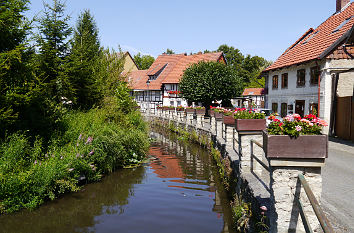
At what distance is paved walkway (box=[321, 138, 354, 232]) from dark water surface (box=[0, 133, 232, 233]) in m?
2.20

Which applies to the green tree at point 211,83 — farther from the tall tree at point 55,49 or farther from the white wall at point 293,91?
the tall tree at point 55,49

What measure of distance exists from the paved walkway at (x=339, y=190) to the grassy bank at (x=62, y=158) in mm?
6279

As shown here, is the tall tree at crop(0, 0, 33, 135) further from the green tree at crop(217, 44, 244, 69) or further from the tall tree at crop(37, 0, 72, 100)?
the green tree at crop(217, 44, 244, 69)

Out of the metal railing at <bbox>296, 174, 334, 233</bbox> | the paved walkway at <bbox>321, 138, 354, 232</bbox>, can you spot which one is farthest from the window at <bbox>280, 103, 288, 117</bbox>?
the metal railing at <bbox>296, 174, 334, 233</bbox>

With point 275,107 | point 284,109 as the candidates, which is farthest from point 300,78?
point 275,107

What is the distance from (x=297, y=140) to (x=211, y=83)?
2639 cm

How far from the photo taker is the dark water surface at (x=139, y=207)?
6488mm

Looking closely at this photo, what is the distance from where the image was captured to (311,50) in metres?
18.8

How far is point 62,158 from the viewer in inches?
328

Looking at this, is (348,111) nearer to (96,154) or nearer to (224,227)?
(224,227)

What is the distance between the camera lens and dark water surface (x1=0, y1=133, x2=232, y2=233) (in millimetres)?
6488

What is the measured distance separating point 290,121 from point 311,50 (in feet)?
56.7

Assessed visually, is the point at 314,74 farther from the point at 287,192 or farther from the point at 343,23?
the point at 287,192

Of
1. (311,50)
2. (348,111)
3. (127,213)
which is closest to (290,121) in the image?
(127,213)
